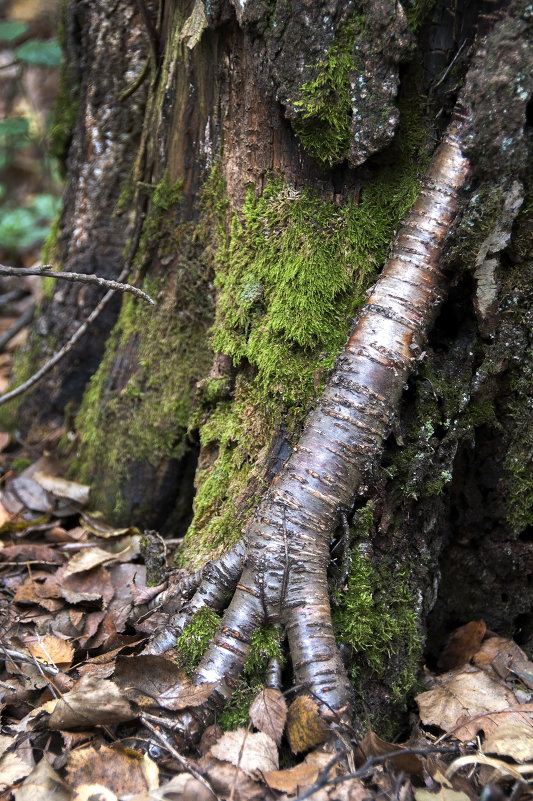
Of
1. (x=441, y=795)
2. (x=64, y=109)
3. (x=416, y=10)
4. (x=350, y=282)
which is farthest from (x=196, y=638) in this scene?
(x=64, y=109)

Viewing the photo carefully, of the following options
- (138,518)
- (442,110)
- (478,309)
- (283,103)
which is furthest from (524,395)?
(138,518)

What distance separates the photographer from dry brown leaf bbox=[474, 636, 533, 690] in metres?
2.41

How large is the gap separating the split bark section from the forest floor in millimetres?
125

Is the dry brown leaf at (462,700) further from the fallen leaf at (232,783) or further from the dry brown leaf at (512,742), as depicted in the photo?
the fallen leaf at (232,783)

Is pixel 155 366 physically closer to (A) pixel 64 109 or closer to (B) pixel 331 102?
(B) pixel 331 102

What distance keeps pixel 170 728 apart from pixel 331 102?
2.19 metres

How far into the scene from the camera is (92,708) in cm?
183

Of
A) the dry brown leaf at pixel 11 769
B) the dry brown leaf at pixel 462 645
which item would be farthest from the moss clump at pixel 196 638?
the dry brown leaf at pixel 462 645

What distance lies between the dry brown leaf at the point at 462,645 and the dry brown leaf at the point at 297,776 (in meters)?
1.06

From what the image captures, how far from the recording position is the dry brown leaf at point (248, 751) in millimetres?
1706

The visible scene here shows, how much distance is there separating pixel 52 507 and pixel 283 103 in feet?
7.84

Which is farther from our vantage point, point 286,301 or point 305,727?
point 286,301

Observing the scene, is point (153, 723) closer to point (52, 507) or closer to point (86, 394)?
point (52, 507)

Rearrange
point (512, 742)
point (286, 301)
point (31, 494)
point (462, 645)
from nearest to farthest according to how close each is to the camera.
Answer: point (512, 742) < point (286, 301) < point (462, 645) < point (31, 494)
